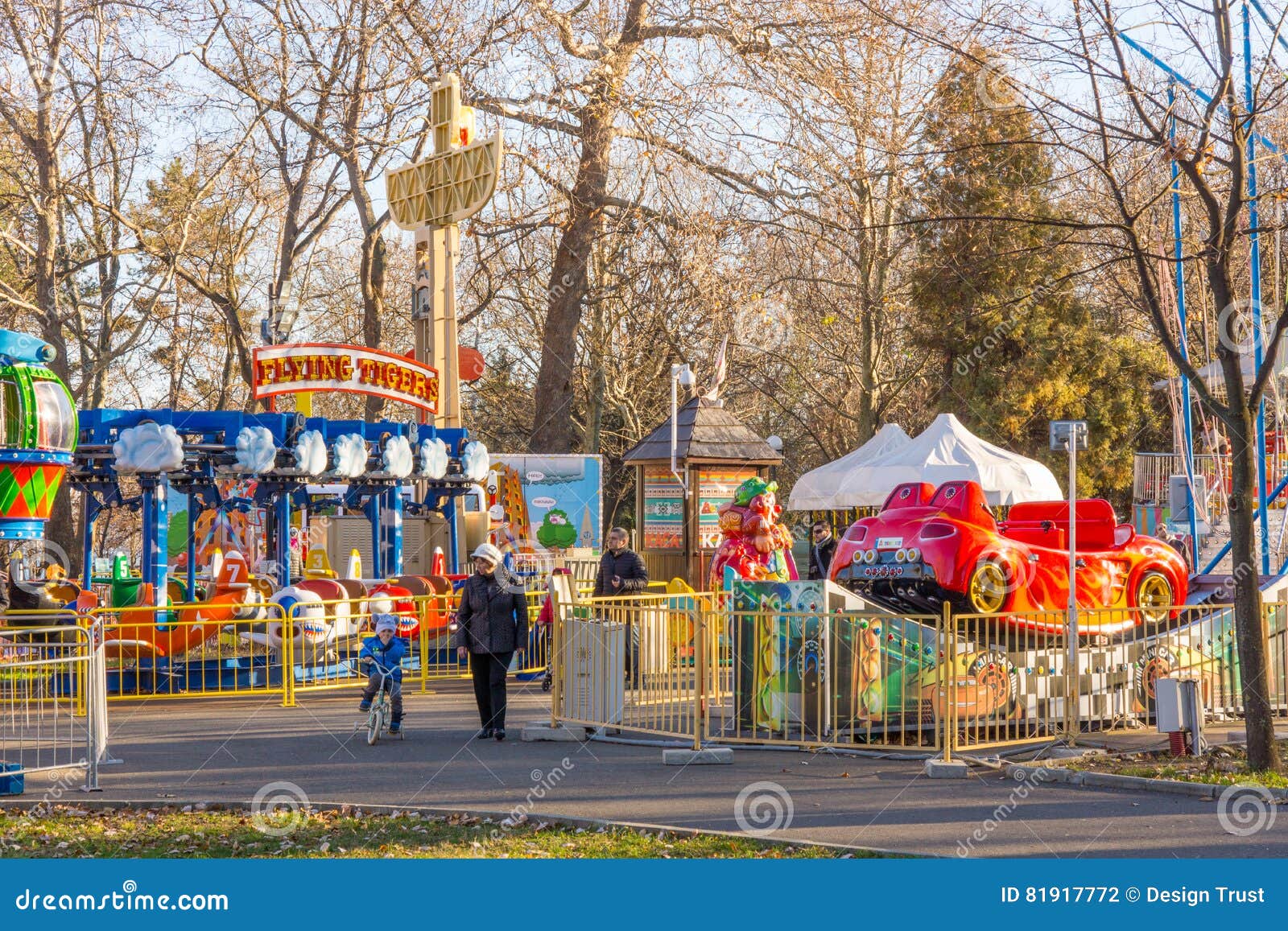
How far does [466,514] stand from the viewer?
2528cm

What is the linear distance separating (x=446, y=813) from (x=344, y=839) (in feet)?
3.15

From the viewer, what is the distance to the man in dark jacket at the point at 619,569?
1528 centimetres

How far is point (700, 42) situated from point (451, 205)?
242 inches

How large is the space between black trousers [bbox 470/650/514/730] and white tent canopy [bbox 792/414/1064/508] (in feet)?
42.5

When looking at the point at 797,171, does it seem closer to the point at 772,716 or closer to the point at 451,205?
the point at 451,205

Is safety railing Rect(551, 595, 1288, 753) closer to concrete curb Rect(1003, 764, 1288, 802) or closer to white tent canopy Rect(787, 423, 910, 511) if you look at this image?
concrete curb Rect(1003, 764, 1288, 802)

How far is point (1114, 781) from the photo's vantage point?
999 cm

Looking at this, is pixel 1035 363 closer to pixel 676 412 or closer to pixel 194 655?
pixel 676 412

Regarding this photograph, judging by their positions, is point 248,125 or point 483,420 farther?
point 483,420

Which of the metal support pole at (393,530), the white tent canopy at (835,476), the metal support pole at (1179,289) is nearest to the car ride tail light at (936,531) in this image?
the metal support pole at (1179,289)

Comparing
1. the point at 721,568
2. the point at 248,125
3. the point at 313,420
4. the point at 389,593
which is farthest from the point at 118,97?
the point at 721,568
